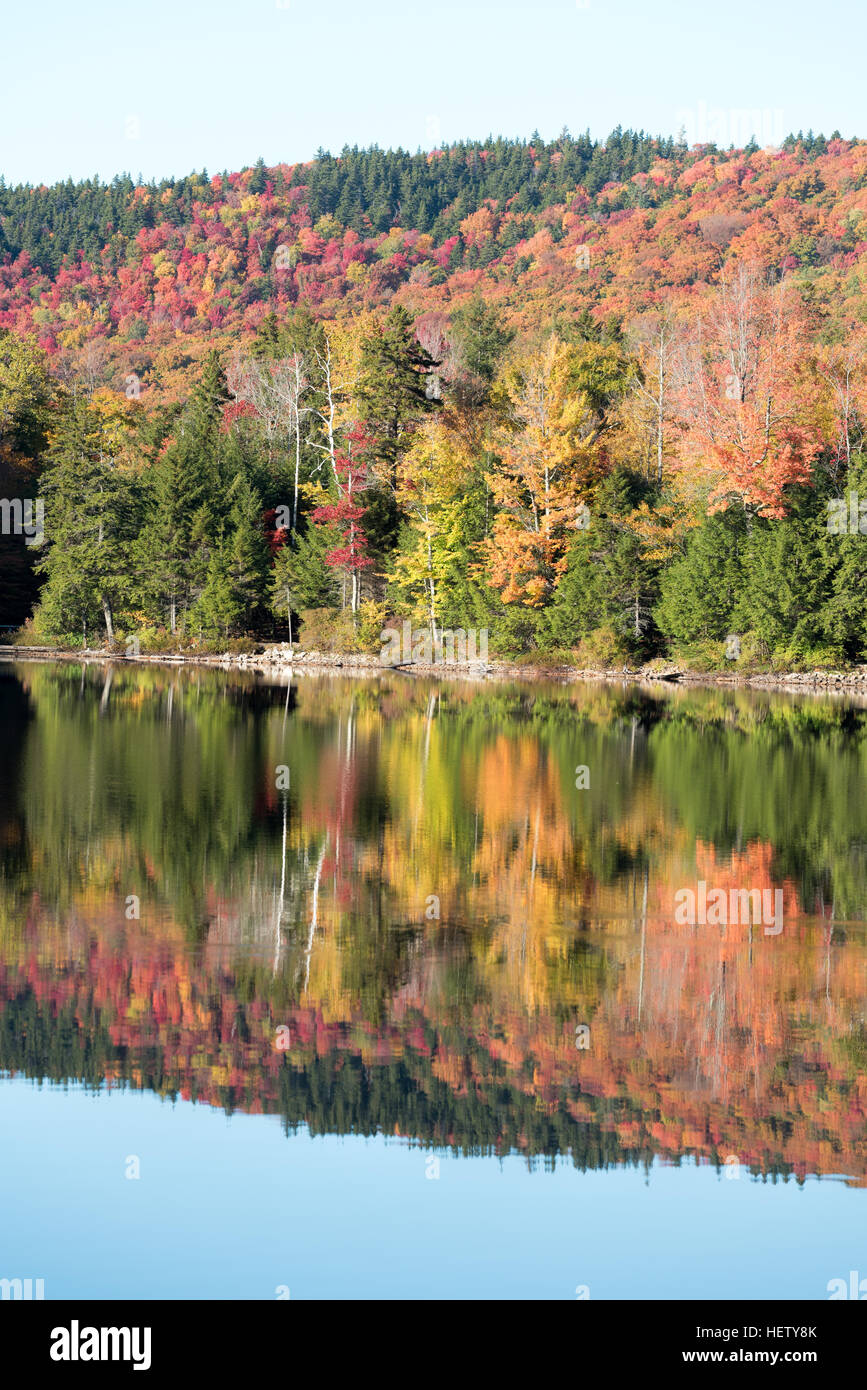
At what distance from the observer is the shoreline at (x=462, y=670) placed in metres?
56.1

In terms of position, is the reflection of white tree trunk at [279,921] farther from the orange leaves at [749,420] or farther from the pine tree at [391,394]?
the pine tree at [391,394]

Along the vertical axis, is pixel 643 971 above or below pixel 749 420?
below

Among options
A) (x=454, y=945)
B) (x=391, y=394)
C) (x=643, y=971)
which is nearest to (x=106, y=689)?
(x=391, y=394)

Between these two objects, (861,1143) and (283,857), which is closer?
(861,1143)

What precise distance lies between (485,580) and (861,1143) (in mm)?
55402

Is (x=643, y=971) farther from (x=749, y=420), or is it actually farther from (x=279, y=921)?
(x=749, y=420)

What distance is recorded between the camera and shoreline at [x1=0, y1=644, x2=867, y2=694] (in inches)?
2208

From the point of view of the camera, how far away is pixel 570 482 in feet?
204

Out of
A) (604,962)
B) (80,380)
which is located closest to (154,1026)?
(604,962)

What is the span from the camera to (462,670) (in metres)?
63.3

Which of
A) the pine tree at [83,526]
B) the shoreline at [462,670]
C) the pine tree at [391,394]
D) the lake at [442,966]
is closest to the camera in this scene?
the lake at [442,966]

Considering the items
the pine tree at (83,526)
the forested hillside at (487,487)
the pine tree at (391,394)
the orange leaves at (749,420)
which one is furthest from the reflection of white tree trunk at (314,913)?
the pine tree at (83,526)

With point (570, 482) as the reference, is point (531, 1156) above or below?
below
